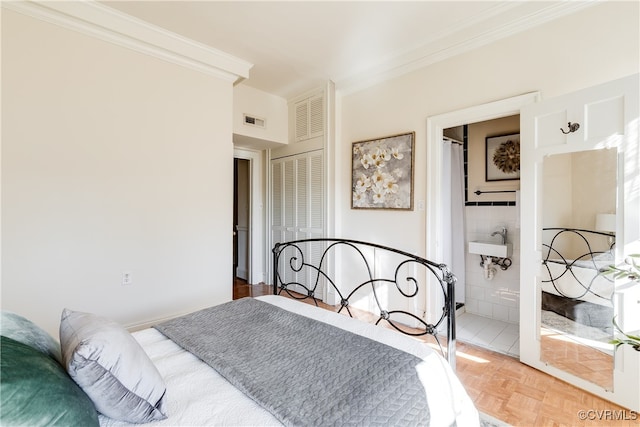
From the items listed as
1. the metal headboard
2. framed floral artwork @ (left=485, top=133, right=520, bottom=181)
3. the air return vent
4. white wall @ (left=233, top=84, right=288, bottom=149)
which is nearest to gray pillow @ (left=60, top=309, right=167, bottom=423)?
the metal headboard

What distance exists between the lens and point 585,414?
1.78 m

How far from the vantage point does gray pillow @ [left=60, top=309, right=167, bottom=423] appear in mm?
858

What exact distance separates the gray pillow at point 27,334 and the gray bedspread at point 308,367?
480 millimetres

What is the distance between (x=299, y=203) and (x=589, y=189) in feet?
10.1

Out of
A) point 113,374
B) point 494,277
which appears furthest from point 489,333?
point 113,374

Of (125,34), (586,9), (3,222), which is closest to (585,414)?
(586,9)

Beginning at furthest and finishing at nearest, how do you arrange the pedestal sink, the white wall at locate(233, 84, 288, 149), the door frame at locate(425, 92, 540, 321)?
1. the white wall at locate(233, 84, 288, 149)
2. the pedestal sink
3. the door frame at locate(425, 92, 540, 321)

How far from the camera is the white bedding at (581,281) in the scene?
1.99 m

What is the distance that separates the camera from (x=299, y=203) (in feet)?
13.9

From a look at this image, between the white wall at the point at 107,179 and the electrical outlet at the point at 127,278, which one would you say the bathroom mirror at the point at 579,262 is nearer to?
the white wall at the point at 107,179

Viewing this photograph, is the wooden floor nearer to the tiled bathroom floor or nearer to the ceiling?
the tiled bathroom floor

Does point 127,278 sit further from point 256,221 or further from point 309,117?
point 309,117

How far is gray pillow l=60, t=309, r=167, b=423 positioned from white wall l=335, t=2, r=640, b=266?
2.62 m

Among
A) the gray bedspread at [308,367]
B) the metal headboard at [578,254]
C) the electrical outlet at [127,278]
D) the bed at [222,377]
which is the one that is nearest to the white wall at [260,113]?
the electrical outlet at [127,278]
